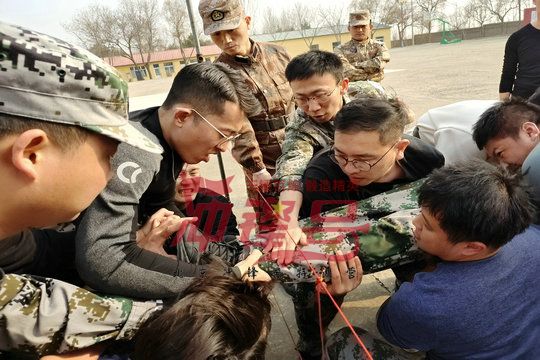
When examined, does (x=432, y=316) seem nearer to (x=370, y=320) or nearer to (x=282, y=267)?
(x=282, y=267)

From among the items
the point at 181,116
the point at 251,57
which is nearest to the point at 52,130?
the point at 181,116

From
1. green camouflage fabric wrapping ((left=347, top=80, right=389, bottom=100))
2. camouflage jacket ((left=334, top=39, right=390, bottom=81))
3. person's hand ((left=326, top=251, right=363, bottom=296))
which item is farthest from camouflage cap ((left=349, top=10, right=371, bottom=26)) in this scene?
person's hand ((left=326, top=251, right=363, bottom=296))

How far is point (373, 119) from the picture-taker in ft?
5.90

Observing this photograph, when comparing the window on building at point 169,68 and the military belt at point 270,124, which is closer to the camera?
the military belt at point 270,124

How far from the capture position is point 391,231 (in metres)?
1.61

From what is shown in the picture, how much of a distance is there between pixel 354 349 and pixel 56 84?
1471mm

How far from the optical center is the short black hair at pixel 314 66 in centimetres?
229

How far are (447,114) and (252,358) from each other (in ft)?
6.40

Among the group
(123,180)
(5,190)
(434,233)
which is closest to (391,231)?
(434,233)

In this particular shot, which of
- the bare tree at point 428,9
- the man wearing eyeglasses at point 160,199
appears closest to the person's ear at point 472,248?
the man wearing eyeglasses at point 160,199

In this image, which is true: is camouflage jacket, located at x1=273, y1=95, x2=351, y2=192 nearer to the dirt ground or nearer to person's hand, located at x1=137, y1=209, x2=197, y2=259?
person's hand, located at x1=137, y1=209, x2=197, y2=259

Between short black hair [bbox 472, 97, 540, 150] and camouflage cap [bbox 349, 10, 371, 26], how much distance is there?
378cm

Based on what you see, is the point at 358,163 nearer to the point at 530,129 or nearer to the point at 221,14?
the point at 530,129

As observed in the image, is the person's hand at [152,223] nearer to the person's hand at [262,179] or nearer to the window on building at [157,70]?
the person's hand at [262,179]
